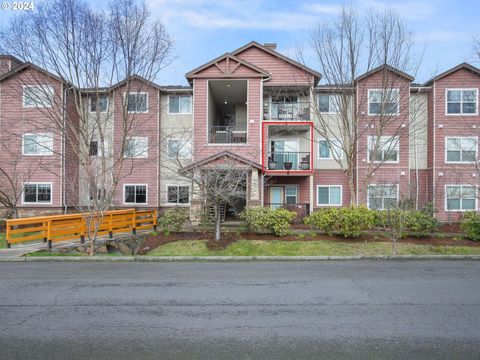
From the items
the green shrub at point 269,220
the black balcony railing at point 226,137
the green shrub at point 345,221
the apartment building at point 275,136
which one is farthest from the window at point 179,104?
the green shrub at point 345,221

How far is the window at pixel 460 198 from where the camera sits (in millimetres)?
21844

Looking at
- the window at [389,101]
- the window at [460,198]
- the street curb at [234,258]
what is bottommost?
the street curb at [234,258]

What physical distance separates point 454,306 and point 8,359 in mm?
6992

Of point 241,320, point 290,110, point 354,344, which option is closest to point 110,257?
point 241,320

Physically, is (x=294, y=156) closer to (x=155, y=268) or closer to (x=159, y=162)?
(x=159, y=162)

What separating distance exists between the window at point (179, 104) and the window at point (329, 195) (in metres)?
10.3

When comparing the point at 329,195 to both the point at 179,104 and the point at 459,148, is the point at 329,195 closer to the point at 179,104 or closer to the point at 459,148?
the point at 459,148

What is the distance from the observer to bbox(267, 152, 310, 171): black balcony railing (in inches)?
829

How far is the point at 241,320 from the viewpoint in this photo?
553 cm

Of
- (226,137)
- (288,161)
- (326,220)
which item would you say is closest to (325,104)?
(288,161)

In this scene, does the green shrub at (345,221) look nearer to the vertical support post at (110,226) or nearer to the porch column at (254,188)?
the porch column at (254,188)

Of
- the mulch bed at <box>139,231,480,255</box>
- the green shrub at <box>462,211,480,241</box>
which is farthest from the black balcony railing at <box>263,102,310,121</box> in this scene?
the green shrub at <box>462,211,480,241</box>

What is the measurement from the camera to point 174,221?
15.2 meters

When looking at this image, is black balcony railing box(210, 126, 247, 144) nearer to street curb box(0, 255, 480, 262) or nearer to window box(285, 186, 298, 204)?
window box(285, 186, 298, 204)
